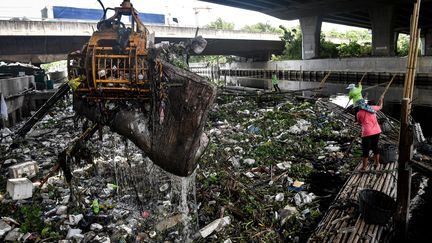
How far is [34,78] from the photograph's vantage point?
53.8 feet

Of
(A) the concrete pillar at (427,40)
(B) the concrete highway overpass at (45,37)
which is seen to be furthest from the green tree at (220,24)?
(B) the concrete highway overpass at (45,37)

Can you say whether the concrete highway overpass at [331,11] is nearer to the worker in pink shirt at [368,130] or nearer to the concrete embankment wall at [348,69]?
the concrete embankment wall at [348,69]

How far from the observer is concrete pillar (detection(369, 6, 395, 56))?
19.1 metres

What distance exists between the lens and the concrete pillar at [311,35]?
74.7 ft

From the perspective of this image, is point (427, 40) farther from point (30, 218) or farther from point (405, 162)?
point (30, 218)

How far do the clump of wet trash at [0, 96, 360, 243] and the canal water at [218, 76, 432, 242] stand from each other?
4.44ft

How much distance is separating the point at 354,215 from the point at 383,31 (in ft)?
62.1

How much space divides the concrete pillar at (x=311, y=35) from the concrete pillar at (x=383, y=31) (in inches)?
156

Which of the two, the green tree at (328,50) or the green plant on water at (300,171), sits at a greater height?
the green tree at (328,50)

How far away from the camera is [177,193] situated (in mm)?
5078

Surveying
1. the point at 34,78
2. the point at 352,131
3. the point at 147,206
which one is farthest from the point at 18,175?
the point at 34,78

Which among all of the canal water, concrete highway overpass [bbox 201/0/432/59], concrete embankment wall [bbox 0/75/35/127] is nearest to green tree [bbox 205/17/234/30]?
the canal water

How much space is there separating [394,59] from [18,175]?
59.3 feet

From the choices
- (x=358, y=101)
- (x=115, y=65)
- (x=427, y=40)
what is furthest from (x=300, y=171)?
(x=427, y=40)
